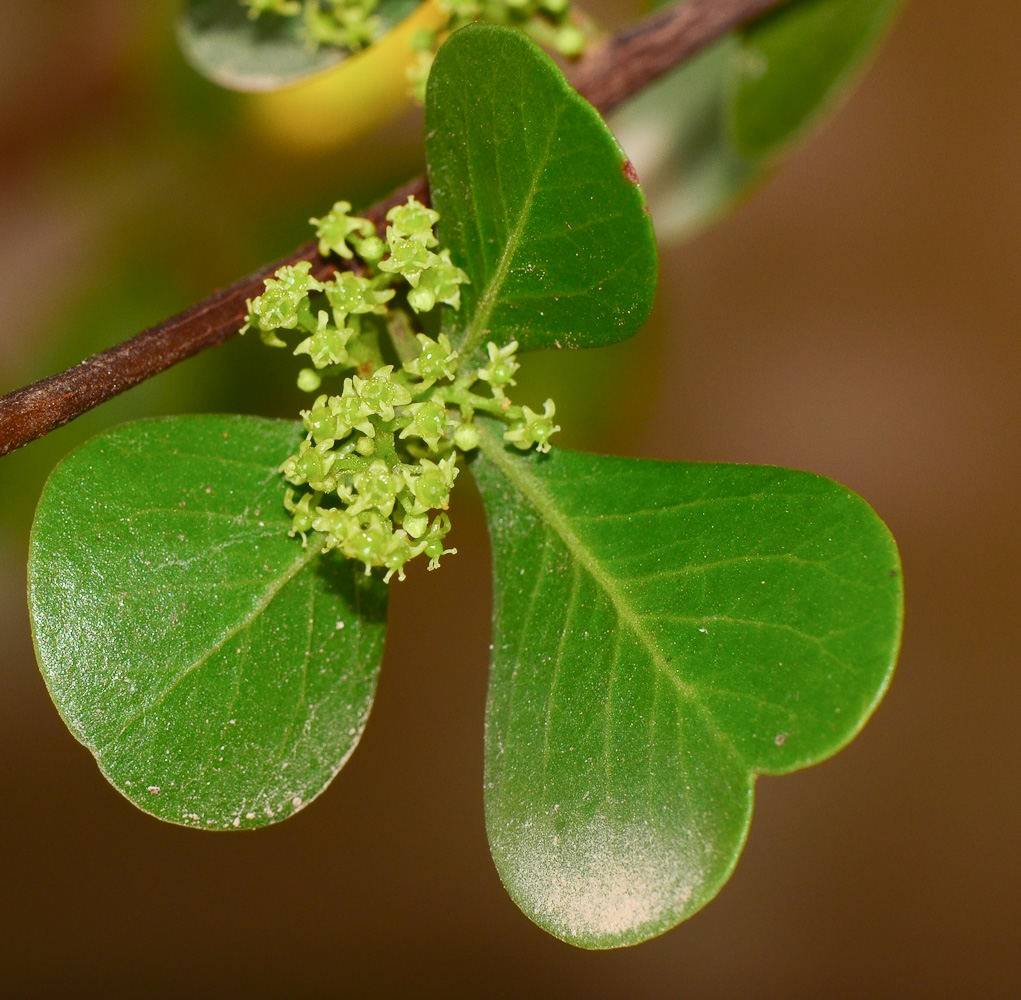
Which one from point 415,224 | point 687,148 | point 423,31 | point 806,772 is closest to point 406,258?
point 415,224

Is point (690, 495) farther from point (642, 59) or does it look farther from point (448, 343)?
point (642, 59)

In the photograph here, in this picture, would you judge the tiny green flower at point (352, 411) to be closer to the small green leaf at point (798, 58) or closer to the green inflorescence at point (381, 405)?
the green inflorescence at point (381, 405)

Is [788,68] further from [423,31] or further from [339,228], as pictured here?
[339,228]

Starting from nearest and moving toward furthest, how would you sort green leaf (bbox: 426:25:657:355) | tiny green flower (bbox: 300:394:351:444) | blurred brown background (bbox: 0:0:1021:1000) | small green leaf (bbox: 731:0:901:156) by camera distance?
green leaf (bbox: 426:25:657:355)
tiny green flower (bbox: 300:394:351:444)
small green leaf (bbox: 731:0:901:156)
blurred brown background (bbox: 0:0:1021:1000)

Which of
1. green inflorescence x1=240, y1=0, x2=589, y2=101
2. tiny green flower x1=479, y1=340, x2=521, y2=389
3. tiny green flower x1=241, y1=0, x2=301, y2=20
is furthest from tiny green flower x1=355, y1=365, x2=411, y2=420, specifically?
tiny green flower x1=241, y1=0, x2=301, y2=20

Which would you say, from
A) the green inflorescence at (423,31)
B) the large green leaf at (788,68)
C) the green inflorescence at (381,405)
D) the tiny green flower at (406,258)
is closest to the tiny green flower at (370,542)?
the green inflorescence at (381,405)

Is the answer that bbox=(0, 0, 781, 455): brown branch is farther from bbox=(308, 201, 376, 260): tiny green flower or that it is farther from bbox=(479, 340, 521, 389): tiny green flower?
bbox=(479, 340, 521, 389): tiny green flower
